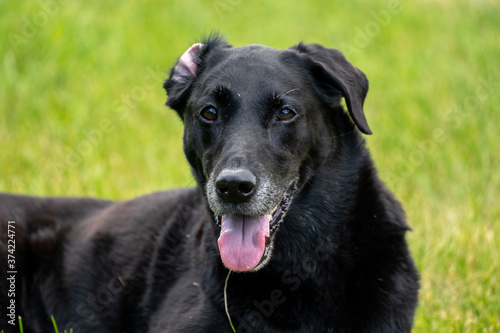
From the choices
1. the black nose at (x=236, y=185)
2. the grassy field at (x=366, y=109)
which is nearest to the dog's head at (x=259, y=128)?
the black nose at (x=236, y=185)

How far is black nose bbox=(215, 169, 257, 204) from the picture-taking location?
2.95 meters

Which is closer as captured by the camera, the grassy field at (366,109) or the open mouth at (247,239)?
the open mouth at (247,239)

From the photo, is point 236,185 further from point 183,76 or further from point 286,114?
point 183,76

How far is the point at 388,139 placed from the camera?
24.0 feet

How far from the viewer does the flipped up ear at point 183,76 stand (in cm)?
365

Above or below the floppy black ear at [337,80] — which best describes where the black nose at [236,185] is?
below

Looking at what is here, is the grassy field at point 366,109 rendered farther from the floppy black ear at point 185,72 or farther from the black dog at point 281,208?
the floppy black ear at point 185,72

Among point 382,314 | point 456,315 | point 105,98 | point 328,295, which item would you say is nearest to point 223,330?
point 328,295

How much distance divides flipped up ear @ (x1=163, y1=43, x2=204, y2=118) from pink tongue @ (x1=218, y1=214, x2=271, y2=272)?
806 millimetres

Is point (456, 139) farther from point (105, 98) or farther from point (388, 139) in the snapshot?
point (105, 98)

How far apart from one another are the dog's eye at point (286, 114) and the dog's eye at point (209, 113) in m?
0.33

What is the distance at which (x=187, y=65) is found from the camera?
3680 mm

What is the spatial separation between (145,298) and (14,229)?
3.59ft

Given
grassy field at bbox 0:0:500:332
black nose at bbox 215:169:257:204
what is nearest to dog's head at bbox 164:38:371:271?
black nose at bbox 215:169:257:204
